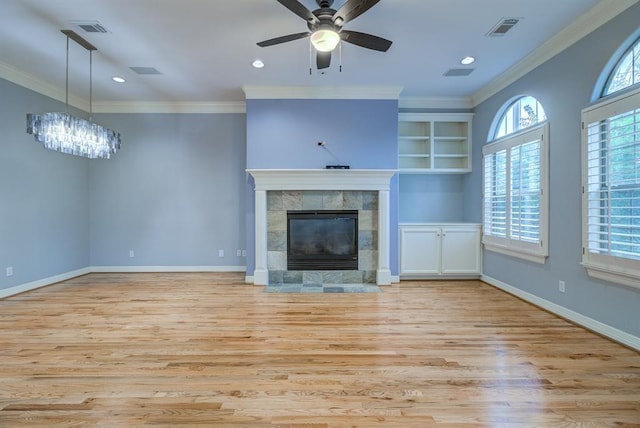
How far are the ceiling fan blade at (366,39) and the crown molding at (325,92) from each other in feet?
6.43

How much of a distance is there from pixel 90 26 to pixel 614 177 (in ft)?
17.2

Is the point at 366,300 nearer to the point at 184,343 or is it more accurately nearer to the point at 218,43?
the point at 184,343

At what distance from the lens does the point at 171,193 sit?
5.61 meters

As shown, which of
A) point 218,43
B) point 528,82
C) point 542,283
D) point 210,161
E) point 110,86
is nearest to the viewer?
point 218,43

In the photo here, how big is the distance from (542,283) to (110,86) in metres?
6.67

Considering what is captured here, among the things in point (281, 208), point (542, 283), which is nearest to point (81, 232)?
point (281, 208)

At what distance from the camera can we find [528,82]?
3938 millimetres

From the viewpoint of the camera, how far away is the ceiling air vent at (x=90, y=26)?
3.08 meters

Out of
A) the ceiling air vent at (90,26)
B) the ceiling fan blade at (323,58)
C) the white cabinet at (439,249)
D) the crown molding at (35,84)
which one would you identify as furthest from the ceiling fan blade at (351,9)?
the crown molding at (35,84)

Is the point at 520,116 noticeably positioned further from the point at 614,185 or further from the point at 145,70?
the point at 145,70

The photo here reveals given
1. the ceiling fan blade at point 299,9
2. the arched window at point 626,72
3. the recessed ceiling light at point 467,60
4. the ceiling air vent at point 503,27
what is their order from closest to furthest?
the ceiling fan blade at point 299,9 → the arched window at point 626,72 → the ceiling air vent at point 503,27 → the recessed ceiling light at point 467,60

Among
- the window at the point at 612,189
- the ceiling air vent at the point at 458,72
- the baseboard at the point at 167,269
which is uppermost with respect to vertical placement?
the ceiling air vent at the point at 458,72

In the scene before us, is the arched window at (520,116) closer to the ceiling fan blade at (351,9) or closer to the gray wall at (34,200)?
the ceiling fan blade at (351,9)

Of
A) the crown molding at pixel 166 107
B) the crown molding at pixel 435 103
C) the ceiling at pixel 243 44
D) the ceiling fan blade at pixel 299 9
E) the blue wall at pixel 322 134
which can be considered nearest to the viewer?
the ceiling fan blade at pixel 299 9
